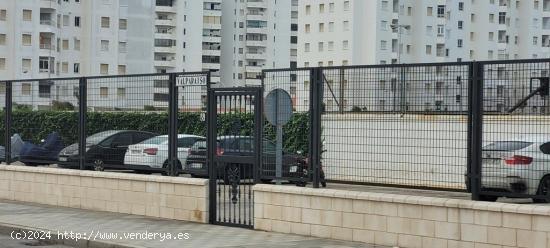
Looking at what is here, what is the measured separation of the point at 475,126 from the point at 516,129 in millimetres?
589

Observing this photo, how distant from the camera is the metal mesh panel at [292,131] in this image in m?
12.7

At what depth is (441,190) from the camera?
11328 millimetres

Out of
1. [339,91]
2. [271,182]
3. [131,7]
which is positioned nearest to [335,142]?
[339,91]

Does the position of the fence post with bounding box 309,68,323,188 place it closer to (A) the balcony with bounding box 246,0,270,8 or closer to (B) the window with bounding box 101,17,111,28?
(B) the window with bounding box 101,17,111,28

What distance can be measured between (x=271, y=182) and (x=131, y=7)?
87647 mm

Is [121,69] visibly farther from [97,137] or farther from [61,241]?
[61,241]

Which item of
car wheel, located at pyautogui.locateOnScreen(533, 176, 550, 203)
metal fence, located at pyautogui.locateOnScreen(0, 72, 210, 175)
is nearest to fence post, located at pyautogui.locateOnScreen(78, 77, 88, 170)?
metal fence, located at pyautogui.locateOnScreen(0, 72, 210, 175)

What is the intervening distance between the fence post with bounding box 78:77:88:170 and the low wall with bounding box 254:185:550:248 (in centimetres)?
526

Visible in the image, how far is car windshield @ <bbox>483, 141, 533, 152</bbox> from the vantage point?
10359mm

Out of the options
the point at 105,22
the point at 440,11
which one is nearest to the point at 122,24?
the point at 105,22

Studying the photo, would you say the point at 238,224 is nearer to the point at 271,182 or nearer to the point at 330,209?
the point at 271,182

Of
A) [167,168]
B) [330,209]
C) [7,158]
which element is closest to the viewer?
[330,209]

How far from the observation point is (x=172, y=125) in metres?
14.7

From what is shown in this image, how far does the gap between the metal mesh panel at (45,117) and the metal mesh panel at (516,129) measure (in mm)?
9488
